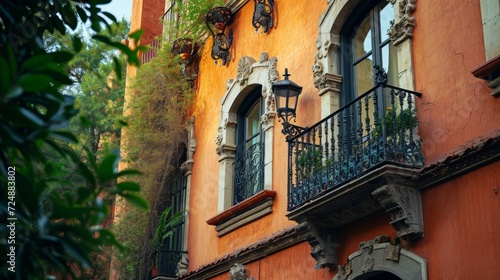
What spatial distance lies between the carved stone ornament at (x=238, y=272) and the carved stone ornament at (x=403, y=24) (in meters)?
4.29

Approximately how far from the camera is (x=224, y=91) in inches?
526

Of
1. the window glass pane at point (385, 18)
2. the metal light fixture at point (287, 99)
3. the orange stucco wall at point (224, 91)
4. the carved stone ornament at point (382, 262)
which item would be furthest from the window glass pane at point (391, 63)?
the carved stone ornament at point (382, 262)

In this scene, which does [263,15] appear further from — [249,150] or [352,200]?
[352,200]

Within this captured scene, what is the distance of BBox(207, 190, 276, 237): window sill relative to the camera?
11.0 meters

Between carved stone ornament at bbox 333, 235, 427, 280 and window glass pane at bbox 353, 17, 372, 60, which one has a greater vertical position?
window glass pane at bbox 353, 17, 372, 60

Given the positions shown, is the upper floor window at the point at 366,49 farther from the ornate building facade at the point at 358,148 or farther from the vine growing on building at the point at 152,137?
the vine growing on building at the point at 152,137

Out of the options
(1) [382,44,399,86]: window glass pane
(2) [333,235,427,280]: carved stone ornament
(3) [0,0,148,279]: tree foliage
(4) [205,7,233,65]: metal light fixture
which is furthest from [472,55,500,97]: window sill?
(4) [205,7,233,65]: metal light fixture

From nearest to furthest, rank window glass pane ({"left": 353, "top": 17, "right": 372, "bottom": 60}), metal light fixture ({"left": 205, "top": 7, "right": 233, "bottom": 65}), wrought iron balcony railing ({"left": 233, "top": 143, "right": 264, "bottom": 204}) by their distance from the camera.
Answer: window glass pane ({"left": 353, "top": 17, "right": 372, "bottom": 60}) < wrought iron balcony railing ({"left": 233, "top": 143, "right": 264, "bottom": 204}) < metal light fixture ({"left": 205, "top": 7, "right": 233, "bottom": 65})

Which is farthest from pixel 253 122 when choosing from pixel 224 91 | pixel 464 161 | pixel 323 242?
pixel 464 161

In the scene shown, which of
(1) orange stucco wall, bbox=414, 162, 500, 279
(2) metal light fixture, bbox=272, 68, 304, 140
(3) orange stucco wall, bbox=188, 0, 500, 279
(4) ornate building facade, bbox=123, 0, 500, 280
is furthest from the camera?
(2) metal light fixture, bbox=272, 68, 304, 140

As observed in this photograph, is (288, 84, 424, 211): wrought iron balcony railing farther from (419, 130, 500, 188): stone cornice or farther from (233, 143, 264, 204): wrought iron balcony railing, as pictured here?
(233, 143, 264, 204): wrought iron balcony railing

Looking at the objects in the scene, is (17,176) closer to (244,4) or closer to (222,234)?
(222,234)

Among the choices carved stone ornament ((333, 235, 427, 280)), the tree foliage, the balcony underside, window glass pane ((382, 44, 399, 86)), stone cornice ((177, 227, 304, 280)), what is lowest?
the tree foliage

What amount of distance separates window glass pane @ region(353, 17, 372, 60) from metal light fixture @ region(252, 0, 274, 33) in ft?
7.78
